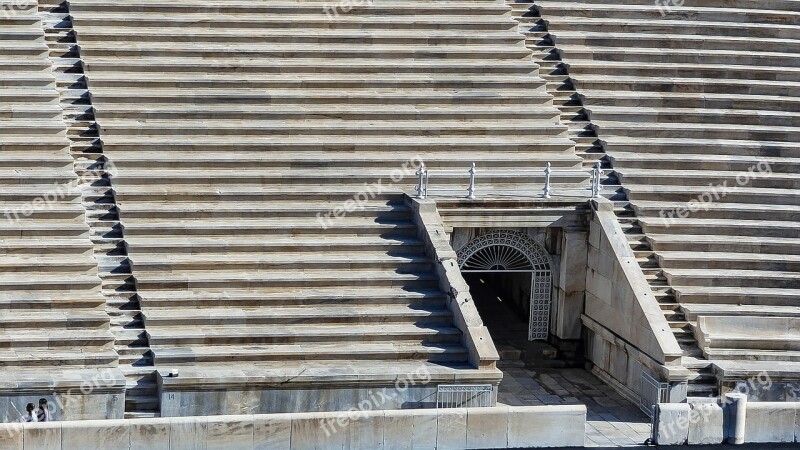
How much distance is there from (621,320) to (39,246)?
430 inches

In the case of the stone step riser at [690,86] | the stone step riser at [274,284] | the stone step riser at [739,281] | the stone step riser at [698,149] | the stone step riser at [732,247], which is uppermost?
the stone step riser at [690,86]

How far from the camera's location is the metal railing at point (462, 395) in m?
31.1

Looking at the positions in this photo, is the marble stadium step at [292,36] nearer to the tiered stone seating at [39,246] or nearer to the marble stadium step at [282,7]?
the marble stadium step at [282,7]

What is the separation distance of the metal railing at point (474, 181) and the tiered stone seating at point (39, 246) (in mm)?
6470

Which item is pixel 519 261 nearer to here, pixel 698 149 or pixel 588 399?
pixel 588 399

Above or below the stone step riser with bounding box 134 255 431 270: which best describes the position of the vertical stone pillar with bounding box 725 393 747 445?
below

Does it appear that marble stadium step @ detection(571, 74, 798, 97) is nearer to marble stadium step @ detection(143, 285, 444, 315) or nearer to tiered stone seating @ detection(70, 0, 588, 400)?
tiered stone seating @ detection(70, 0, 588, 400)

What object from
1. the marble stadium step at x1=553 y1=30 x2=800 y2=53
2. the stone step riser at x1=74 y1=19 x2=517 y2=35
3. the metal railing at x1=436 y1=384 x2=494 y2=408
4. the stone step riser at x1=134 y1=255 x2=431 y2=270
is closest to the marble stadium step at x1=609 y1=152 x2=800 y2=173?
the marble stadium step at x1=553 y1=30 x2=800 y2=53

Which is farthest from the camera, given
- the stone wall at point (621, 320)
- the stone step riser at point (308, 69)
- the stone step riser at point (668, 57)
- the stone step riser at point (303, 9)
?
the stone step riser at point (668, 57)

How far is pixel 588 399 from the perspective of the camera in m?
33.7

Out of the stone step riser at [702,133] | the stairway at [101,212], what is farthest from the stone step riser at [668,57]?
the stairway at [101,212]

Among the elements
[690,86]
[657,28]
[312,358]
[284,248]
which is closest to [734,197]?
[690,86]

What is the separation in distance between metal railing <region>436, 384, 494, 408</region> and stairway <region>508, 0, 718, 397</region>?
4.01 meters

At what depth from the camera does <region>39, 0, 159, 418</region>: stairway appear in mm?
30672
